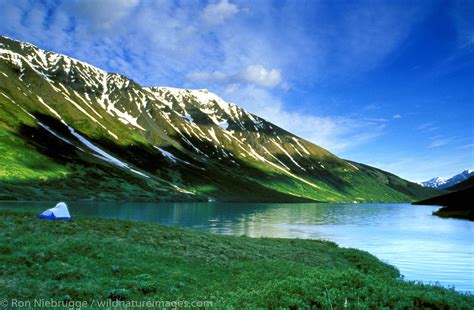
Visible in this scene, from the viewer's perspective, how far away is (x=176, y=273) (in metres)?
23.8

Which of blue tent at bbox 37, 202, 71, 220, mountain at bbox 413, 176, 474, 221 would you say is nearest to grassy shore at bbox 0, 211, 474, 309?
blue tent at bbox 37, 202, 71, 220

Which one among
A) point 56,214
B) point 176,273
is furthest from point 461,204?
point 176,273

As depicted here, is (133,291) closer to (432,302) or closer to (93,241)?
(93,241)

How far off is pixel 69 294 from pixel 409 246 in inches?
2187

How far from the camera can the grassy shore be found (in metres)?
14.6

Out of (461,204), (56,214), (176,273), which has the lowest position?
(176,273)

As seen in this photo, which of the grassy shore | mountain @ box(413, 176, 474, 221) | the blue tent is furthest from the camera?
mountain @ box(413, 176, 474, 221)

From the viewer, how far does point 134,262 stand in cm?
2522

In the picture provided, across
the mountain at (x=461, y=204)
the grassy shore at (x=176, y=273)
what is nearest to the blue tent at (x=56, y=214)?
the grassy shore at (x=176, y=273)

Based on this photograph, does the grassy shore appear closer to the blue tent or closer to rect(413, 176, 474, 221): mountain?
the blue tent

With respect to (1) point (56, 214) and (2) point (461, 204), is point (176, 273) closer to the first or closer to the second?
(1) point (56, 214)

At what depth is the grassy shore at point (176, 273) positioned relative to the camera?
14609mm

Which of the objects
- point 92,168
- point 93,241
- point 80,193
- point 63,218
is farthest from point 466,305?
point 92,168

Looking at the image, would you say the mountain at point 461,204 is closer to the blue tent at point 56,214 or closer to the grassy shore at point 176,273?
the grassy shore at point 176,273
